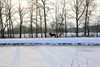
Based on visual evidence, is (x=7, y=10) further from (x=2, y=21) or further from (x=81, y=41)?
(x=81, y=41)

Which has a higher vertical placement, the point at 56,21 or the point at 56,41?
the point at 56,21

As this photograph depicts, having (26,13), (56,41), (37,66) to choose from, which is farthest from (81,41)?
(26,13)

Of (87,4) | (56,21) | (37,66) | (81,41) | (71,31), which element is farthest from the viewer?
(71,31)

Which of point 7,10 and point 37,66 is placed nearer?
point 37,66

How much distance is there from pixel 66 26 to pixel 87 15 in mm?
4175

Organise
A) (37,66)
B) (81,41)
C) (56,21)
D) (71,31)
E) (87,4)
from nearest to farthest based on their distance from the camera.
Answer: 1. (37,66)
2. (81,41)
3. (87,4)
4. (56,21)
5. (71,31)

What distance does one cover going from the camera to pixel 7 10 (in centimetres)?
3175

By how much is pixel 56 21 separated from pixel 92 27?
20.9 ft

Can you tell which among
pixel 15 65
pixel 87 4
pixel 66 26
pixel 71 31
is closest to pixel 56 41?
pixel 15 65

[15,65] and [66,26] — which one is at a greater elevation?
[66,26]

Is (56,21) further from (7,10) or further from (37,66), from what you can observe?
(37,66)

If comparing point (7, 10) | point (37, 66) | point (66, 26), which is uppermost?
point (7, 10)

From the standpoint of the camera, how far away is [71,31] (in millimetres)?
38188

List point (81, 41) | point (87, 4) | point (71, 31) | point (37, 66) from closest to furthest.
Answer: point (37, 66), point (81, 41), point (87, 4), point (71, 31)
